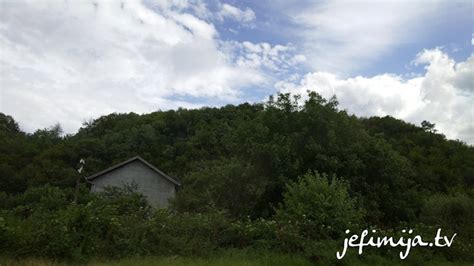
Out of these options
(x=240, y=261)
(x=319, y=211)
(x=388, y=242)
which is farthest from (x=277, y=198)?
(x=240, y=261)

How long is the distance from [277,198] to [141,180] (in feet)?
72.1

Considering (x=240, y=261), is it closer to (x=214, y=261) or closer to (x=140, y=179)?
(x=214, y=261)

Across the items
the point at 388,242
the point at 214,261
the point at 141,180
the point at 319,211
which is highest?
the point at 141,180

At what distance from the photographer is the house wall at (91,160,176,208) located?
41.5 metres

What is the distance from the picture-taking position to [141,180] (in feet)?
137

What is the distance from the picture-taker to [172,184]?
42.3 m

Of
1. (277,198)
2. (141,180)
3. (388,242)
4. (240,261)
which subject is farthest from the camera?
(141,180)

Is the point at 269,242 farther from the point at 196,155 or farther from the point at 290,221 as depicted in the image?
the point at 196,155

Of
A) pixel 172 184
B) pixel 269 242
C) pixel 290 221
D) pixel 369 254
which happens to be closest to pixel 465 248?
pixel 369 254

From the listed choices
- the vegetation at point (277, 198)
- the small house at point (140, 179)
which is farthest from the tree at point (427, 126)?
the small house at point (140, 179)

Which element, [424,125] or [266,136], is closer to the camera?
[266,136]

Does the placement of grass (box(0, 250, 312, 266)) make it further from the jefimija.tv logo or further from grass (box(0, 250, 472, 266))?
the jefimija.tv logo

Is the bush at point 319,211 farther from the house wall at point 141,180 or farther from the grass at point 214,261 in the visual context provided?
the house wall at point 141,180

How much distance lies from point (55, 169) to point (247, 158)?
A: 42085 millimetres
